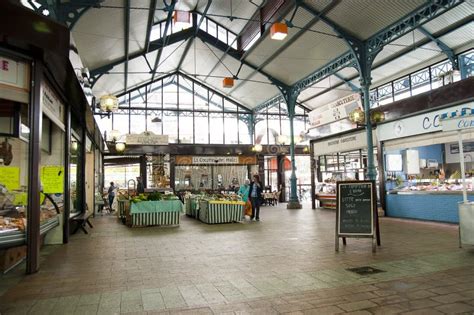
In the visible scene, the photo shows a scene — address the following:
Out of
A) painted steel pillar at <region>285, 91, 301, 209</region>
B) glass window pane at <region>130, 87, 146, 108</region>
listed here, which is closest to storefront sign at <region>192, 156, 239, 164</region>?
glass window pane at <region>130, 87, 146, 108</region>

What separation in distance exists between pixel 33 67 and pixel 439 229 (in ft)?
29.9

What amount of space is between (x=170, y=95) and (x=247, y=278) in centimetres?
1883

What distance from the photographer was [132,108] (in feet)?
69.3

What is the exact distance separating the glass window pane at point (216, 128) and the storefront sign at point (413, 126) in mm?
12025

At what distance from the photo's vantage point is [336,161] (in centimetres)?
1532

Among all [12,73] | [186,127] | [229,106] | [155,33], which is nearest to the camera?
[12,73]

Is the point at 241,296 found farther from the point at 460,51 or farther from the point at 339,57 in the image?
the point at 460,51

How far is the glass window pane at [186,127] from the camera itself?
21.5m

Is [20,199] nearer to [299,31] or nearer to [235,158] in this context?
[299,31]

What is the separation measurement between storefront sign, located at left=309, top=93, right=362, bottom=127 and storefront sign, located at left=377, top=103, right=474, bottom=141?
1245mm

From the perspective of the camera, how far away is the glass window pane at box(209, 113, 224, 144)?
22.3m

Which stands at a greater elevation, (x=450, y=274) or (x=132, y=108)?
(x=132, y=108)

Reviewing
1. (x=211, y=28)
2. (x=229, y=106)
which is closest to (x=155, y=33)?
(x=211, y=28)

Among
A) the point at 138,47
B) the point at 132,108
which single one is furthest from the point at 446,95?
the point at 132,108
